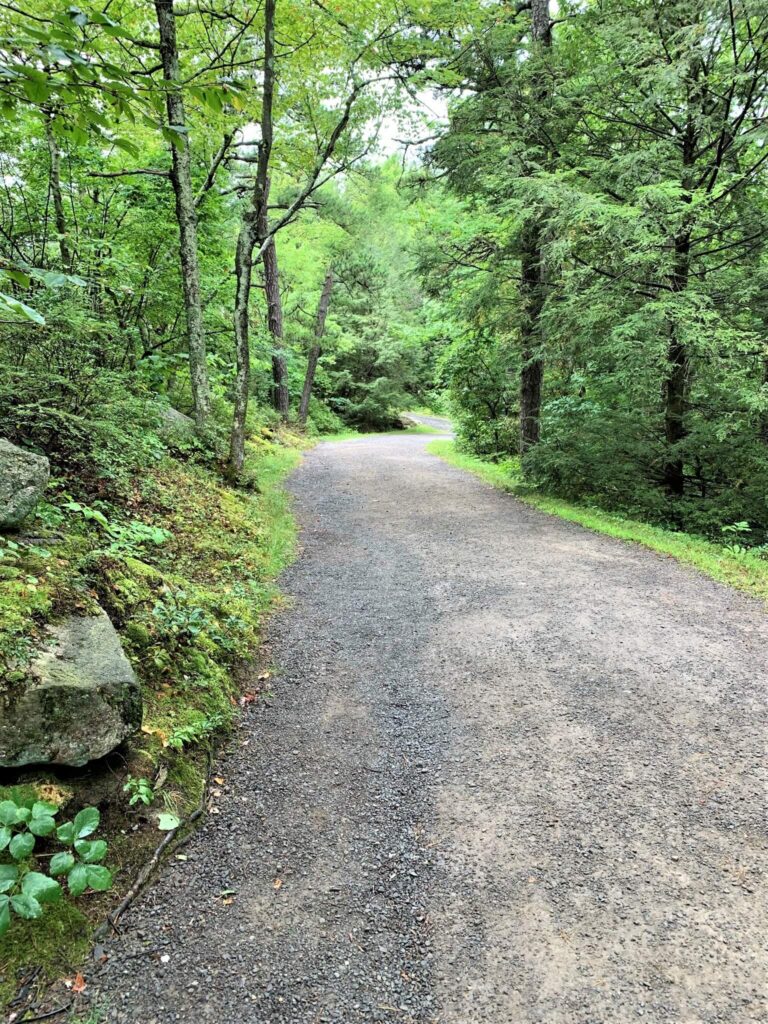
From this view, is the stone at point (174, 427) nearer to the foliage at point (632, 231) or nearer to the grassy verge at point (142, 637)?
the grassy verge at point (142, 637)

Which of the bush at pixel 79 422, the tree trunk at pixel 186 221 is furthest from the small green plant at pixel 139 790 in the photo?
the tree trunk at pixel 186 221

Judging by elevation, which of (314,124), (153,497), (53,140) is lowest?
(153,497)

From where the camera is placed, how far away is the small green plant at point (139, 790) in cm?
249

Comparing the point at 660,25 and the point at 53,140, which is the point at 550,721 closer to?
the point at 53,140

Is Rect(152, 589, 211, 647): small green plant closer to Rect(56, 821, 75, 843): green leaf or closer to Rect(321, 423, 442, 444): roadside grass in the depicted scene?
Rect(56, 821, 75, 843): green leaf

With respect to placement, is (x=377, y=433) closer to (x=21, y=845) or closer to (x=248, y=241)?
(x=248, y=241)

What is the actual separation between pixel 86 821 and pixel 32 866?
0.38 m

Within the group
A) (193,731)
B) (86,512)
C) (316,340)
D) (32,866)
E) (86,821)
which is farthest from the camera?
(316,340)

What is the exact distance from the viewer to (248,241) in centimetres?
775

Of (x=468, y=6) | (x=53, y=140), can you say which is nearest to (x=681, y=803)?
(x=53, y=140)

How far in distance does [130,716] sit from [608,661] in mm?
→ 3174

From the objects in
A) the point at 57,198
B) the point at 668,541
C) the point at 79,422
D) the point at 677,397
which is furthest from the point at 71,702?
the point at 677,397

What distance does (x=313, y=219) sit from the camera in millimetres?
16688

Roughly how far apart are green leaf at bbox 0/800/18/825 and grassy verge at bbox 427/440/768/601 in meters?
5.75
